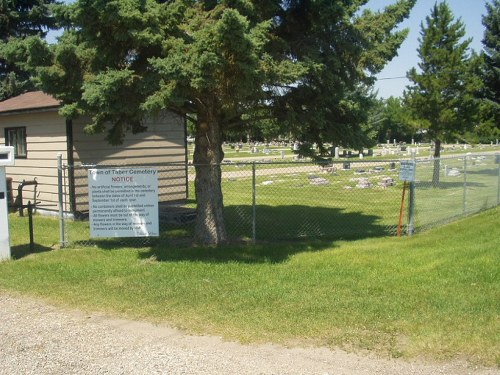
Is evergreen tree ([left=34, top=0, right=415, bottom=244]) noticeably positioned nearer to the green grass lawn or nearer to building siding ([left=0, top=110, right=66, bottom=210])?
the green grass lawn

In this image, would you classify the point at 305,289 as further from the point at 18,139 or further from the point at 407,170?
the point at 18,139

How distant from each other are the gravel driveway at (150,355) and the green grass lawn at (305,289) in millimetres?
223

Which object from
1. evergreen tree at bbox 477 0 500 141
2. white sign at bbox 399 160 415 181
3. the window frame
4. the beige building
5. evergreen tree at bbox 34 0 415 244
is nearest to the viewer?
evergreen tree at bbox 34 0 415 244

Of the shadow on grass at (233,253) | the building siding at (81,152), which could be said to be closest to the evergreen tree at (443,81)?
the building siding at (81,152)

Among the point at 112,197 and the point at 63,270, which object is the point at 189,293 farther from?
the point at 112,197

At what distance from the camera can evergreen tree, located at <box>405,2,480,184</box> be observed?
21.0 m

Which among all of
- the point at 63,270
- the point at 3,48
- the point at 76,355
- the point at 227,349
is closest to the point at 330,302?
the point at 227,349

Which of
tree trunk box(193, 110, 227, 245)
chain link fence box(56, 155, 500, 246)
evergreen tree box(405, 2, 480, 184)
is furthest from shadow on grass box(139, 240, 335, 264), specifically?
evergreen tree box(405, 2, 480, 184)

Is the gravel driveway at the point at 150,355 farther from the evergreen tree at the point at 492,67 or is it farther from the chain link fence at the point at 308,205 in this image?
the evergreen tree at the point at 492,67

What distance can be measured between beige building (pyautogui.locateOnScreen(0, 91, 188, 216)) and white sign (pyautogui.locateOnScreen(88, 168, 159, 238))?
3.21 m

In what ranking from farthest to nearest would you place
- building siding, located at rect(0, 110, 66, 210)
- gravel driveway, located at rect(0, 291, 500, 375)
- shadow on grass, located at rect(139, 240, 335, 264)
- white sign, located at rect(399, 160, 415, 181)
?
building siding, located at rect(0, 110, 66, 210) < white sign, located at rect(399, 160, 415, 181) < shadow on grass, located at rect(139, 240, 335, 264) < gravel driveway, located at rect(0, 291, 500, 375)

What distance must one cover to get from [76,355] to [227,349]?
135 centimetres

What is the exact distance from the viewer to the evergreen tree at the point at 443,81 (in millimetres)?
21016

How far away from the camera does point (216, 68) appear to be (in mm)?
7312
